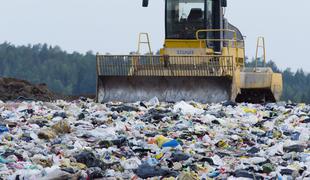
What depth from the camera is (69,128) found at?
11711mm

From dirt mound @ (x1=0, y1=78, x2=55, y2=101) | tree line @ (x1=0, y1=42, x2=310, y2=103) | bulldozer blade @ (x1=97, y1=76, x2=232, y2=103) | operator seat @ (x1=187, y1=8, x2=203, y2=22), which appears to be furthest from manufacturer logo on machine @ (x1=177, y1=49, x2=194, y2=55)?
tree line @ (x1=0, y1=42, x2=310, y2=103)

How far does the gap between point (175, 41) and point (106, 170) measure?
33.4 ft

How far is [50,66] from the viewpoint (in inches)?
3145

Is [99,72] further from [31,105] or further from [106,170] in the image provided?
[106,170]

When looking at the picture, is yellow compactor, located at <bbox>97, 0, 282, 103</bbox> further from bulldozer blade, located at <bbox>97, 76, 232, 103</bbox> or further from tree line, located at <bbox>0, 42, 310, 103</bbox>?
tree line, located at <bbox>0, 42, 310, 103</bbox>

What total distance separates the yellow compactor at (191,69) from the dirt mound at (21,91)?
12.4 ft

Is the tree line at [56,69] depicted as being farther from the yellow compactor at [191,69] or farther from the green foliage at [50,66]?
the yellow compactor at [191,69]

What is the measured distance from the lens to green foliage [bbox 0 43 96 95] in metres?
71.6

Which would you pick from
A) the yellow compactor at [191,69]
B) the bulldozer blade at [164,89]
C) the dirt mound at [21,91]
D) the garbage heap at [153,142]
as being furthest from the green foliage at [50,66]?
the garbage heap at [153,142]

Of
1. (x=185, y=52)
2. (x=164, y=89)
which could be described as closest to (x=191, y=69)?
(x=164, y=89)

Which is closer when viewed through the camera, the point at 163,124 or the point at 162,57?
the point at 163,124

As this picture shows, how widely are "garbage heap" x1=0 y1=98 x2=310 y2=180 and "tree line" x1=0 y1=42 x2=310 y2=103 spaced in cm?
5229

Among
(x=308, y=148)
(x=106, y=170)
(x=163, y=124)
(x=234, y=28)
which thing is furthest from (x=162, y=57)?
(x=106, y=170)

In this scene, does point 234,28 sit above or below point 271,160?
above
